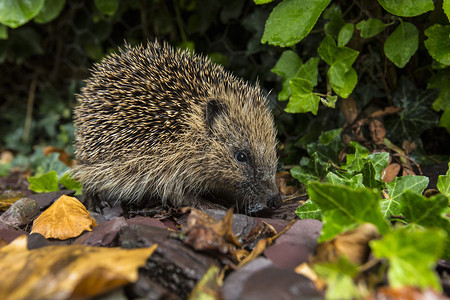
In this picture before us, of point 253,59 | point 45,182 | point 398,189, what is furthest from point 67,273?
point 253,59

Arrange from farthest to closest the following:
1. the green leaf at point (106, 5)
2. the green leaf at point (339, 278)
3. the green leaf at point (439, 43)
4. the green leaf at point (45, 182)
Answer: the green leaf at point (106, 5)
the green leaf at point (45, 182)
the green leaf at point (439, 43)
the green leaf at point (339, 278)

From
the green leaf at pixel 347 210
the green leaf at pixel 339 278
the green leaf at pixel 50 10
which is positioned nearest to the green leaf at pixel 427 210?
the green leaf at pixel 347 210

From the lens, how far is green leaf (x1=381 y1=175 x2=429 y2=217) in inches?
78.3

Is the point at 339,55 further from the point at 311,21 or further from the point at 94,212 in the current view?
the point at 94,212

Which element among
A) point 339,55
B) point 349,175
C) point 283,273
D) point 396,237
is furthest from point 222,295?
point 339,55

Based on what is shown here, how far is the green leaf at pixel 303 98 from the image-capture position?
257 cm

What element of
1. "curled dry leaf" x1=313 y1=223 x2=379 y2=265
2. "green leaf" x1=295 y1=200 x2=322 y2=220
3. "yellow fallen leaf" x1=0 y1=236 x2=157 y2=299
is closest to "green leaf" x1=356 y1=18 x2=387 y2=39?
"green leaf" x1=295 y1=200 x2=322 y2=220

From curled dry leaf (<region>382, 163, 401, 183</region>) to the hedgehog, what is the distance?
74 cm

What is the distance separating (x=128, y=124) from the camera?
8.47 ft

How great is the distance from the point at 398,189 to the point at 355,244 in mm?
788

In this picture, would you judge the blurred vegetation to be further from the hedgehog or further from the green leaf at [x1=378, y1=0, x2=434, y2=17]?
the hedgehog

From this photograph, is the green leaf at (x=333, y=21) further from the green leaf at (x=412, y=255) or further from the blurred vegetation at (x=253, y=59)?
the green leaf at (x=412, y=255)

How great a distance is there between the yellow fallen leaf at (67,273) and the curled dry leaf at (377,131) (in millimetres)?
2053

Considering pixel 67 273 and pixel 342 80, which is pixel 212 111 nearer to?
pixel 342 80
